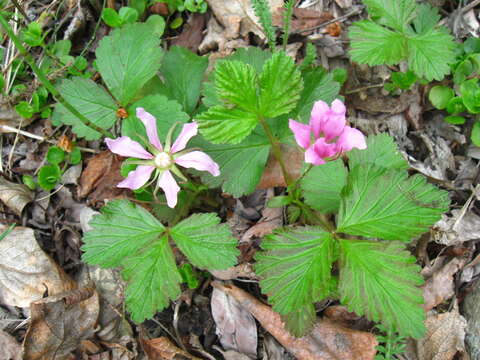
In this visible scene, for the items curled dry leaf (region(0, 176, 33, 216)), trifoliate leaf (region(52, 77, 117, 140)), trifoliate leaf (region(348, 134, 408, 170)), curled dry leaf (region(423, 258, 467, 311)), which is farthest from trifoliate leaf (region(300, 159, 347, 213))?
curled dry leaf (region(0, 176, 33, 216))

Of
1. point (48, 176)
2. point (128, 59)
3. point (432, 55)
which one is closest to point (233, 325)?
point (48, 176)

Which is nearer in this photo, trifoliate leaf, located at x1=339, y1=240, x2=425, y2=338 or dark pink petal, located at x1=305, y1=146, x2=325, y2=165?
dark pink petal, located at x1=305, y1=146, x2=325, y2=165

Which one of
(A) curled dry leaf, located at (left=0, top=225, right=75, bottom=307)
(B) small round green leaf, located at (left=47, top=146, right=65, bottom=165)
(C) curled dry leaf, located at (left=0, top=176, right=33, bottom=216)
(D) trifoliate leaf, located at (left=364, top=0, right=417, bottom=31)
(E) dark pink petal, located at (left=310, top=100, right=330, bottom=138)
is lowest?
(A) curled dry leaf, located at (left=0, top=225, right=75, bottom=307)

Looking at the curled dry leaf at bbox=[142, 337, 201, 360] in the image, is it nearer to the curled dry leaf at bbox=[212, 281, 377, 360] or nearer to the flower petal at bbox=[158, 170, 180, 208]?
the curled dry leaf at bbox=[212, 281, 377, 360]

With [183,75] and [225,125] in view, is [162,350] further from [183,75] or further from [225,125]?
[183,75]

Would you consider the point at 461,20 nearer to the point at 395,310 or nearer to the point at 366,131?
the point at 366,131

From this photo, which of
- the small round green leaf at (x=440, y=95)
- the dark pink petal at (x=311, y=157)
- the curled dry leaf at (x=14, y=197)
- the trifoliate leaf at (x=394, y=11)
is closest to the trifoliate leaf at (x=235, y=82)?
the dark pink petal at (x=311, y=157)

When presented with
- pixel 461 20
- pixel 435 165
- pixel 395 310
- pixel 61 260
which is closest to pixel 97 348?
pixel 61 260
